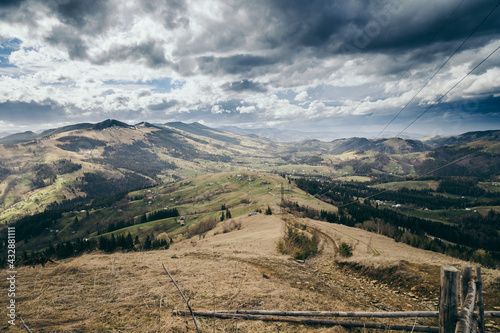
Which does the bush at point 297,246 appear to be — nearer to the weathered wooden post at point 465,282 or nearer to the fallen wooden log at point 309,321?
the fallen wooden log at point 309,321

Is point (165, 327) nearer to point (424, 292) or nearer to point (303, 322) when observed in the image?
point (303, 322)

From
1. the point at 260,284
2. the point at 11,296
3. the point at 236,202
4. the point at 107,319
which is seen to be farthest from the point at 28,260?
the point at 236,202

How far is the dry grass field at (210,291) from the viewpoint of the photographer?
12846 mm

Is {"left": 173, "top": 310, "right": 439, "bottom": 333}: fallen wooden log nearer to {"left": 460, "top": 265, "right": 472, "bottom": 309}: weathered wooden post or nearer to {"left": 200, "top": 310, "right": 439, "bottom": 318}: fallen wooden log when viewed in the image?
{"left": 200, "top": 310, "right": 439, "bottom": 318}: fallen wooden log

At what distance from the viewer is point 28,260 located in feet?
88.0

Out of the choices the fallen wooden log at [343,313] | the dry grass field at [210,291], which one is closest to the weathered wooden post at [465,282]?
the fallen wooden log at [343,313]

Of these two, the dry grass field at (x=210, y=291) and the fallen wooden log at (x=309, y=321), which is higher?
the fallen wooden log at (x=309, y=321)

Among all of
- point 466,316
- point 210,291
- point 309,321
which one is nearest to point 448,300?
point 466,316

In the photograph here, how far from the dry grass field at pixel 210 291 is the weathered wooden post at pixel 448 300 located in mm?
5508

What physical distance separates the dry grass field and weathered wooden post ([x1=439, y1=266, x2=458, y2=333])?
5508 millimetres

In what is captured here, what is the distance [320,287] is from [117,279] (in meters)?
18.7

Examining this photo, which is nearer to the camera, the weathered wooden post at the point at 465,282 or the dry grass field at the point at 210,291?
the weathered wooden post at the point at 465,282

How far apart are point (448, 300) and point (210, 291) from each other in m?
15.0

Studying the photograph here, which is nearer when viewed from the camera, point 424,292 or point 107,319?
point 107,319
